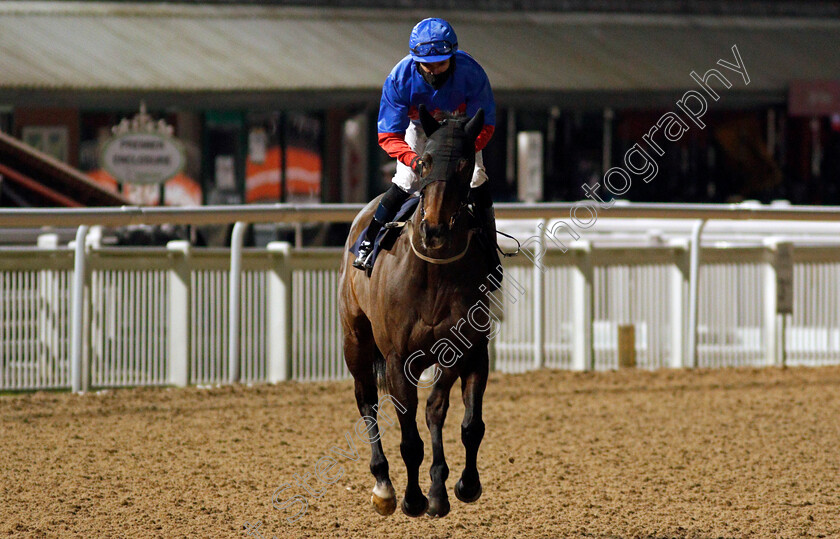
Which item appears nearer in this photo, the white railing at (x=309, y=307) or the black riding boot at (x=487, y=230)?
the black riding boot at (x=487, y=230)

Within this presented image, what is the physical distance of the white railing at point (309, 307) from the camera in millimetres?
8953

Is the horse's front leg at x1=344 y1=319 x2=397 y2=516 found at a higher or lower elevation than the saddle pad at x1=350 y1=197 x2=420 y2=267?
lower

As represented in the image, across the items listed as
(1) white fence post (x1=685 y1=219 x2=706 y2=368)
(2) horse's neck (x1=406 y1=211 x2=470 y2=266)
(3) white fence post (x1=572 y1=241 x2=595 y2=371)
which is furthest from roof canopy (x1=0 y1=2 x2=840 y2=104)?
(2) horse's neck (x1=406 y1=211 x2=470 y2=266)

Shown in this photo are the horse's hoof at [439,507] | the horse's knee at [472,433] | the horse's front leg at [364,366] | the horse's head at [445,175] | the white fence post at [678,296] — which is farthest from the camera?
the white fence post at [678,296]

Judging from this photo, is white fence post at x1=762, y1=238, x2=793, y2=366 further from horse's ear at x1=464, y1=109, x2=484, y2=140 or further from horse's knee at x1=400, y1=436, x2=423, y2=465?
horse's ear at x1=464, y1=109, x2=484, y2=140

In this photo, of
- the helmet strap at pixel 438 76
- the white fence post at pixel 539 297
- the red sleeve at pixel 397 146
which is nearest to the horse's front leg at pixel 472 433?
the red sleeve at pixel 397 146

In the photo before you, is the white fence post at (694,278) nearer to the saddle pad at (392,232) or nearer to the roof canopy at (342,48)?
the saddle pad at (392,232)

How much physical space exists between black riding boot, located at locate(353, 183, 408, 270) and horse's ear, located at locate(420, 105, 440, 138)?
0.63 metres

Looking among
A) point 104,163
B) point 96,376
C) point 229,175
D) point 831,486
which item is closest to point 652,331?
point 831,486

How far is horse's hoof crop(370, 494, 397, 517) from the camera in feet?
18.2

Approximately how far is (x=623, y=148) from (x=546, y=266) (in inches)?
577

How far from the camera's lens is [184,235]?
12.7 metres

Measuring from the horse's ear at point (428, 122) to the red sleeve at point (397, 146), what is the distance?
0.38 metres

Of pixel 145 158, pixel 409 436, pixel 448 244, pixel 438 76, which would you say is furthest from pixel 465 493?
pixel 145 158
